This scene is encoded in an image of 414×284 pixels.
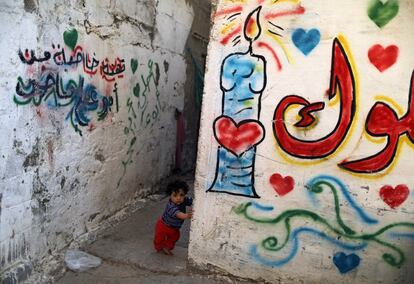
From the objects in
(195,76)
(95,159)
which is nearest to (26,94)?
(95,159)

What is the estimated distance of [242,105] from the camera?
3363 mm

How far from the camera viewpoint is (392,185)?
10.1 feet

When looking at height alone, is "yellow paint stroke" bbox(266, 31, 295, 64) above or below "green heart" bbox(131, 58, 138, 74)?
above

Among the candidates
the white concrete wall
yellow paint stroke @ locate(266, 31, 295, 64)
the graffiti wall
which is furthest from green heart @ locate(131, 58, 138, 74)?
yellow paint stroke @ locate(266, 31, 295, 64)

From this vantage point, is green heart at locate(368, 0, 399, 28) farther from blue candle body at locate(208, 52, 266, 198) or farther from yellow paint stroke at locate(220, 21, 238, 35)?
yellow paint stroke at locate(220, 21, 238, 35)


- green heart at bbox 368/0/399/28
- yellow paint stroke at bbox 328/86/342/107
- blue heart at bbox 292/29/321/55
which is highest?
green heart at bbox 368/0/399/28

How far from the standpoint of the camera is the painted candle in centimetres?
330

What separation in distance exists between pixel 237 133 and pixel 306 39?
92 cm

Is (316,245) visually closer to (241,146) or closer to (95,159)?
(241,146)

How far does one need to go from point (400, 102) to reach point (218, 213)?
1.69m

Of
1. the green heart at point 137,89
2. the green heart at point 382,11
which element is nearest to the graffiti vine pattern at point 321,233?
the green heart at point 382,11

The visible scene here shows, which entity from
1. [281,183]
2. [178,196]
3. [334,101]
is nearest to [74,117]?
[178,196]

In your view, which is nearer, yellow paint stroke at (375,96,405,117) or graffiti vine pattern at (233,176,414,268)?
yellow paint stroke at (375,96,405,117)

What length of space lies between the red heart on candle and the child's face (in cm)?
87
